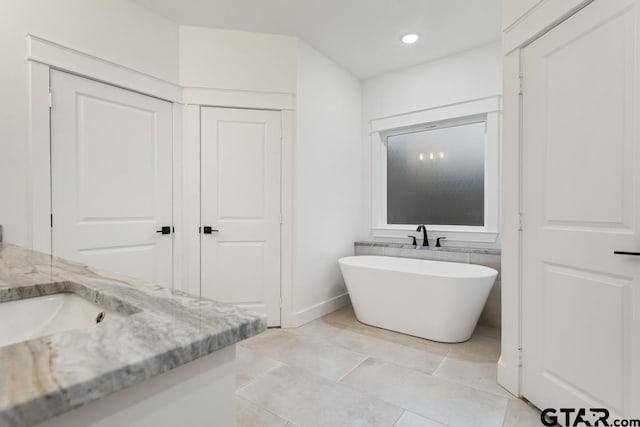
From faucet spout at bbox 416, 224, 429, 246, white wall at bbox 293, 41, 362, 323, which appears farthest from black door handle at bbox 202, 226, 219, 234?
faucet spout at bbox 416, 224, 429, 246

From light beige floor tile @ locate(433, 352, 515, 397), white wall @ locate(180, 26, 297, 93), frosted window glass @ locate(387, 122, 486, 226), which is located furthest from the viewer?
frosted window glass @ locate(387, 122, 486, 226)

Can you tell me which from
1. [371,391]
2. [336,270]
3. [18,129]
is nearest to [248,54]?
[18,129]

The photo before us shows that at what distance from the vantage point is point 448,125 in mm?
3541

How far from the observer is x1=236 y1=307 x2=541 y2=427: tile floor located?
172 cm

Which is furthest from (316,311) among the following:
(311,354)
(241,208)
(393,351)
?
(241,208)

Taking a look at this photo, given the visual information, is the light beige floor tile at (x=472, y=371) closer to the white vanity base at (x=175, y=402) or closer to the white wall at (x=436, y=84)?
the white vanity base at (x=175, y=402)

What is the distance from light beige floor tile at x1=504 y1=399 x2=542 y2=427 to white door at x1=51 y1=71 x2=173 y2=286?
8.49 ft

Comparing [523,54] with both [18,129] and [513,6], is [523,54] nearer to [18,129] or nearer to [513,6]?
[513,6]

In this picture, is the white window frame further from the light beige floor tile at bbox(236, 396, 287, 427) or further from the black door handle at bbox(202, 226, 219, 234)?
the light beige floor tile at bbox(236, 396, 287, 427)

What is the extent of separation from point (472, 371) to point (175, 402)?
2.26 m

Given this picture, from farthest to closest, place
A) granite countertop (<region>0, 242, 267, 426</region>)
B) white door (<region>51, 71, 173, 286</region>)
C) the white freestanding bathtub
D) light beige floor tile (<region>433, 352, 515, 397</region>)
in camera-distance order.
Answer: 1. the white freestanding bathtub
2. white door (<region>51, 71, 173, 286</region>)
3. light beige floor tile (<region>433, 352, 515, 397</region>)
4. granite countertop (<region>0, 242, 267, 426</region>)

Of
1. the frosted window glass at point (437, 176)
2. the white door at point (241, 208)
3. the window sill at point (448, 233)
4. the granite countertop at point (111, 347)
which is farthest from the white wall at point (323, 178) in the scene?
the granite countertop at point (111, 347)

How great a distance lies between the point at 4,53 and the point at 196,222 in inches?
63.0

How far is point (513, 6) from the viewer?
1.92 m
